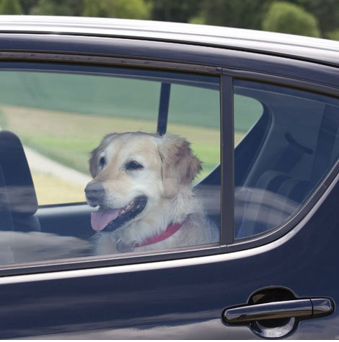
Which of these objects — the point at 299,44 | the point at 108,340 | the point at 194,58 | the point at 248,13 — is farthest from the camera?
the point at 248,13

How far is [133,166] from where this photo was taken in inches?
84.4

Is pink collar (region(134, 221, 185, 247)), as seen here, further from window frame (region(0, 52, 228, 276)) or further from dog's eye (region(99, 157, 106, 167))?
dog's eye (region(99, 157, 106, 167))

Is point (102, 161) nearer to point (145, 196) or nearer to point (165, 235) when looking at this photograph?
point (145, 196)

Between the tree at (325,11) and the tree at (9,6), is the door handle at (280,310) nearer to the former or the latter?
the tree at (9,6)

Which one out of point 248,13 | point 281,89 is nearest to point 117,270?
point 281,89

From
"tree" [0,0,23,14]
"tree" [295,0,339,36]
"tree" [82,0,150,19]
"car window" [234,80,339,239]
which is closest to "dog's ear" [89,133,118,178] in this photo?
"car window" [234,80,339,239]

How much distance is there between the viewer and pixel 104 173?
2.16 meters

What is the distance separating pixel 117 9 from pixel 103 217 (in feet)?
65.5

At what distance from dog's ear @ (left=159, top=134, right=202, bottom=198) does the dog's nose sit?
0.59 ft

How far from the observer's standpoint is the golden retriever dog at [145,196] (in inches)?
79.2

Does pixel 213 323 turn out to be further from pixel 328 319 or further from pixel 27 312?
pixel 27 312

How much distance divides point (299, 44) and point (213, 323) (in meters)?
0.81

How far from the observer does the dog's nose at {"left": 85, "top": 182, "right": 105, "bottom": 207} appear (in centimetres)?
212

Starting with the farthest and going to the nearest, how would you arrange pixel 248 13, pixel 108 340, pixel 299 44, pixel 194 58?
pixel 248 13
pixel 299 44
pixel 194 58
pixel 108 340
